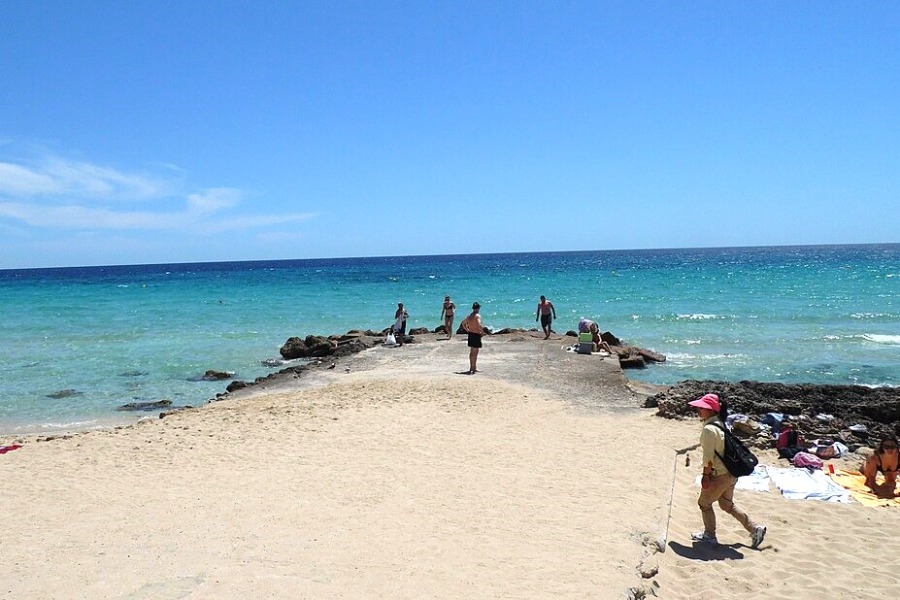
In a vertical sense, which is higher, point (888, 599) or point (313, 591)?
point (313, 591)

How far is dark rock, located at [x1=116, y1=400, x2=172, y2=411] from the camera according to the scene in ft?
48.3

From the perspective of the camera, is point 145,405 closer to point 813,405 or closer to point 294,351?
point 294,351

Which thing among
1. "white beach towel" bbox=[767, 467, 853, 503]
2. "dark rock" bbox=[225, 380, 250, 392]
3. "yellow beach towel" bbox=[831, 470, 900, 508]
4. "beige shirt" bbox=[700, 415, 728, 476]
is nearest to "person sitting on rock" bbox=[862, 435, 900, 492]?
"yellow beach towel" bbox=[831, 470, 900, 508]

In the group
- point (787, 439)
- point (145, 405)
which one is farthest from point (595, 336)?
→ point (145, 405)

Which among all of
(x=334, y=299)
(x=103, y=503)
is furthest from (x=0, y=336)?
(x=103, y=503)

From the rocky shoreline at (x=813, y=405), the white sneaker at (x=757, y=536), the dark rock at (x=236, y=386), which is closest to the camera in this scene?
the white sneaker at (x=757, y=536)

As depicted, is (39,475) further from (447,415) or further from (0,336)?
(0,336)

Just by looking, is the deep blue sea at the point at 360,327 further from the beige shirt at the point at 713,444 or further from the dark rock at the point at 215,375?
the beige shirt at the point at 713,444

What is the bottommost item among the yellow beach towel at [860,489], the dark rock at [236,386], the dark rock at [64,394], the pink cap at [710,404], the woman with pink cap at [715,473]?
the dark rock at [64,394]

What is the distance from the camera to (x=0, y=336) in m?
28.3

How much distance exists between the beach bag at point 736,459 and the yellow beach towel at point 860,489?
2.79 meters

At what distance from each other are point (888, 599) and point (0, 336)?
3301 cm

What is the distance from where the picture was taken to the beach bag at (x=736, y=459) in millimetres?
5949

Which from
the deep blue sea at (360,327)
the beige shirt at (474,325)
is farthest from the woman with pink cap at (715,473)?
the deep blue sea at (360,327)
